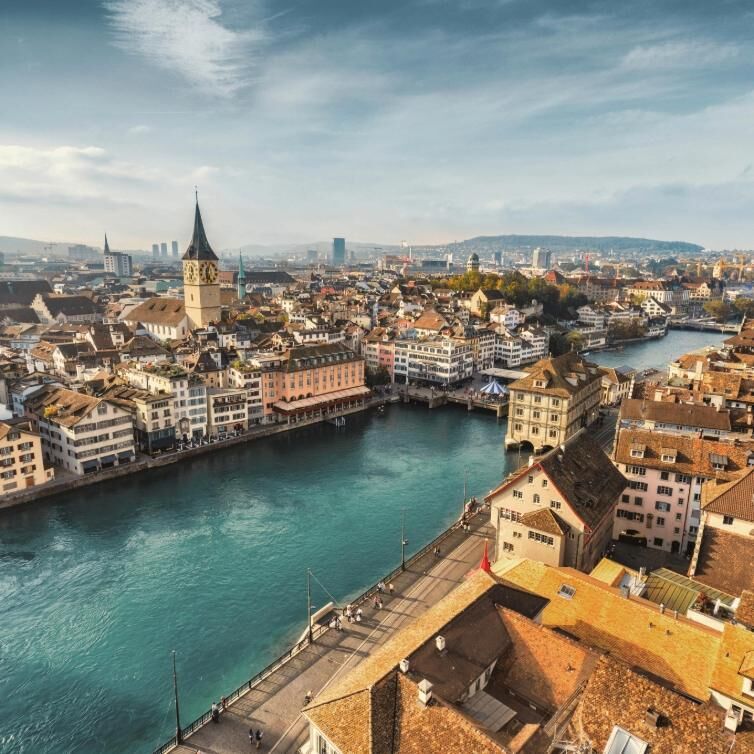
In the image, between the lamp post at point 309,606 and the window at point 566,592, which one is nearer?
the window at point 566,592

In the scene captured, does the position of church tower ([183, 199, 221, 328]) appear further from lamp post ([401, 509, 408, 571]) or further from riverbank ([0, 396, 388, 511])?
lamp post ([401, 509, 408, 571])

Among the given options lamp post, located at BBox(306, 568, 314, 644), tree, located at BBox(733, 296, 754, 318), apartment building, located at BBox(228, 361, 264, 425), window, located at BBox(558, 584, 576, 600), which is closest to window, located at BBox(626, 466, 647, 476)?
window, located at BBox(558, 584, 576, 600)

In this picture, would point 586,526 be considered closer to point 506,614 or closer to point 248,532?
point 506,614

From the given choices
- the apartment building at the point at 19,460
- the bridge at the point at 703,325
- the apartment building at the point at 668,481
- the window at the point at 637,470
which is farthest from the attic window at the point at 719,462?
the bridge at the point at 703,325

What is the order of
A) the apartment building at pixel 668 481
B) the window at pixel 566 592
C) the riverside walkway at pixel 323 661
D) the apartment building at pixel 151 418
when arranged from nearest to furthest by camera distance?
the window at pixel 566 592 < the riverside walkway at pixel 323 661 < the apartment building at pixel 668 481 < the apartment building at pixel 151 418

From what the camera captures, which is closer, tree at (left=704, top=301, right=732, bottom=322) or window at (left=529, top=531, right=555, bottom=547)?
window at (left=529, top=531, right=555, bottom=547)

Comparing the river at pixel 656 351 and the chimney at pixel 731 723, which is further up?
the chimney at pixel 731 723

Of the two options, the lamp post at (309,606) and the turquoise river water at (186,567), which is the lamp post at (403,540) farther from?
the lamp post at (309,606)

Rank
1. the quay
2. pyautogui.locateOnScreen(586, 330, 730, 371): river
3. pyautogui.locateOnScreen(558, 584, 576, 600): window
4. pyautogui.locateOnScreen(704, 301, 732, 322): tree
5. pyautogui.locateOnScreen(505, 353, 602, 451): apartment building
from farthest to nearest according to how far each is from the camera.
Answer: pyautogui.locateOnScreen(704, 301, 732, 322): tree
pyautogui.locateOnScreen(586, 330, 730, 371): river
the quay
pyautogui.locateOnScreen(505, 353, 602, 451): apartment building
pyautogui.locateOnScreen(558, 584, 576, 600): window
